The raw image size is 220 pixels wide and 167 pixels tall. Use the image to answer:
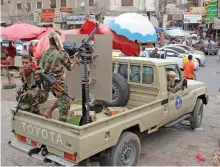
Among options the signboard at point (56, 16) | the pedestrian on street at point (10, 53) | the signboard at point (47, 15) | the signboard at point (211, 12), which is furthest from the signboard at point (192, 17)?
the pedestrian on street at point (10, 53)

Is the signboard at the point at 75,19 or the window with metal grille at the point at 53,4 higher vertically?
the window with metal grille at the point at 53,4

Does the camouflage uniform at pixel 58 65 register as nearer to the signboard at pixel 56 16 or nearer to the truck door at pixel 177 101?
the truck door at pixel 177 101

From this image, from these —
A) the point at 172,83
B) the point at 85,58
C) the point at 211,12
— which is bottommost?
the point at 172,83

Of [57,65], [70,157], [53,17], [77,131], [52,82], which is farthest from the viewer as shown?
[53,17]

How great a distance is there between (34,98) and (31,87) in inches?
7.3

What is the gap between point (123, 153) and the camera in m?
4.63

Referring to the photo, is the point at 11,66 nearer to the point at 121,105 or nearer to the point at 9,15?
the point at 121,105

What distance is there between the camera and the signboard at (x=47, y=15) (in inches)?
1213

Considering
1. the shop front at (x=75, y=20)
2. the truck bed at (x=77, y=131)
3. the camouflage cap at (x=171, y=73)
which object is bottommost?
the truck bed at (x=77, y=131)

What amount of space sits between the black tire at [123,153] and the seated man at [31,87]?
142 centimetres

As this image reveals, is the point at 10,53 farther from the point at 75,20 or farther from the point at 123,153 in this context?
the point at 75,20

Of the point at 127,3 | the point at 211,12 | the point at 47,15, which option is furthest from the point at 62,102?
the point at 211,12

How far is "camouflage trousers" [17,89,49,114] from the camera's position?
15.7ft

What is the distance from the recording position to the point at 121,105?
581 cm
